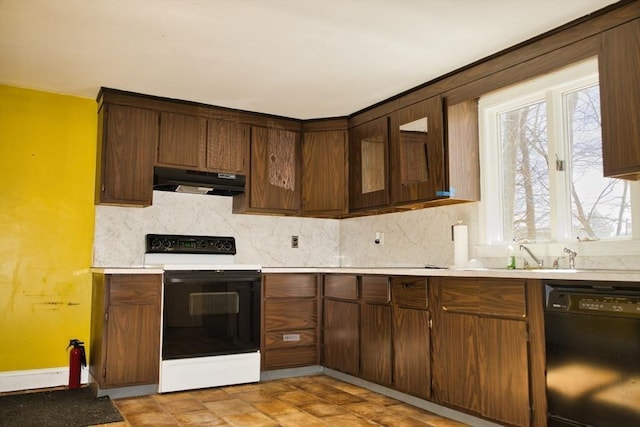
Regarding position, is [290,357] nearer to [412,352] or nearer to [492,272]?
[412,352]

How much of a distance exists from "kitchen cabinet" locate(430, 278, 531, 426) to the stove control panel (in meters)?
2.03

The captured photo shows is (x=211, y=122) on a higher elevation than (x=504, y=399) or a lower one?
higher

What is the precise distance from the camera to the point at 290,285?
4.25 meters

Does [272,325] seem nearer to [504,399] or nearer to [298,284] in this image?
[298,284]

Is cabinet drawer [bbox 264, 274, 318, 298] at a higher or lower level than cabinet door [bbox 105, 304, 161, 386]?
higher

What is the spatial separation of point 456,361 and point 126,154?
283 centimetres

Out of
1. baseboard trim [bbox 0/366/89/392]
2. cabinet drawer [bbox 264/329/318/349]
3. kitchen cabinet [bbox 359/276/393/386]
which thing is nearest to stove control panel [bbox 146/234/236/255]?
cabinet drawer [bbox 264/329/318/349]

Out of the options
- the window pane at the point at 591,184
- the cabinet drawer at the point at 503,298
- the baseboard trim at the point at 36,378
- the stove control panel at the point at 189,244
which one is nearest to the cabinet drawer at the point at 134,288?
the stove control panel at the point at 189,244

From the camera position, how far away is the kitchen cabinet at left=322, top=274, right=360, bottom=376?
3.92m

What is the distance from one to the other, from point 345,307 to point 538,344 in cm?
176

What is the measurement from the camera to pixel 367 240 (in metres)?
4.81

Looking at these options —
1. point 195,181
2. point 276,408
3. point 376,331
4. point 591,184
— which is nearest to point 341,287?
point 376,331

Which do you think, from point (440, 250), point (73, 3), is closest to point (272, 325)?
point (440, 250)

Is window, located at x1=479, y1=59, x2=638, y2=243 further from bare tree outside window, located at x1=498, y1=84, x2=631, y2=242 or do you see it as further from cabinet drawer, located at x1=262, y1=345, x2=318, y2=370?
Answer: cabinet drawer, located at x1=262, y1=345, x2=318, y2=370
